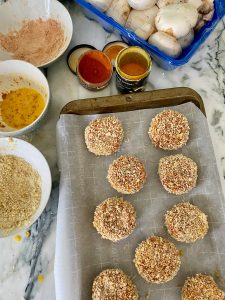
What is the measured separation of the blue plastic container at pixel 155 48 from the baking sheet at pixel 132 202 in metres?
0.17

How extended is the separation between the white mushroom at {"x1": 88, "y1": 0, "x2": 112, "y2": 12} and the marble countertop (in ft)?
0.42

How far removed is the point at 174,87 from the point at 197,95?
0.31 feet

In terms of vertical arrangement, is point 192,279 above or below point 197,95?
below

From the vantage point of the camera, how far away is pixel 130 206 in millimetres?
1379

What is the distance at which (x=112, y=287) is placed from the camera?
50.2 inches

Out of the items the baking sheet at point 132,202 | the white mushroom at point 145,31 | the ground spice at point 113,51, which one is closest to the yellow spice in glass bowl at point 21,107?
the baking sheet at point 132,202

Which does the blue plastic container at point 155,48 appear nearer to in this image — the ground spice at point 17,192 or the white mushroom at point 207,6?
the white mushroom at point 207,6

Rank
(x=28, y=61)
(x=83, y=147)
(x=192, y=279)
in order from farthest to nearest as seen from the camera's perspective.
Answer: (x=28, y=61) < (x=83, y=147) < (x=192, y=279)

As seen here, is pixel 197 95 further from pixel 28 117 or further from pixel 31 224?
pixel 31 224

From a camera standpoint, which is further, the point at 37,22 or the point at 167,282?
the point at 37,22

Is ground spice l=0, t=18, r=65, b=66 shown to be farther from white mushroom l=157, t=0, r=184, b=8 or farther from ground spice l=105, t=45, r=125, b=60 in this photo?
white mushroom l=157, t=0, r=184, b=8

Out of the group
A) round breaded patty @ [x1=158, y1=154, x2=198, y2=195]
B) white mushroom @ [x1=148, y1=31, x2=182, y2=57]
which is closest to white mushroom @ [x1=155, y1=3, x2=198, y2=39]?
white mushroom @ [x1=148, y1=31, x2=182, y2=57]

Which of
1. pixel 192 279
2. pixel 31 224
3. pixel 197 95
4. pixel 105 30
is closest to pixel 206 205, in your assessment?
pixel 192 279

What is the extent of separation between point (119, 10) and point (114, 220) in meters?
0.78
